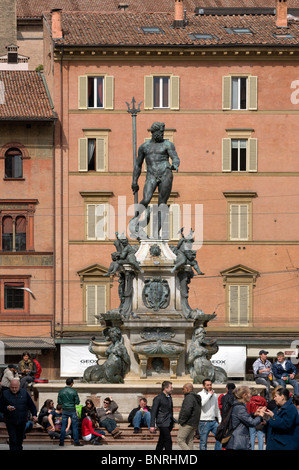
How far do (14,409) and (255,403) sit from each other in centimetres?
447

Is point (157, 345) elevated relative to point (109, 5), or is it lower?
lower

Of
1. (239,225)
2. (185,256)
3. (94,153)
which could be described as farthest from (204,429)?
(94,153)

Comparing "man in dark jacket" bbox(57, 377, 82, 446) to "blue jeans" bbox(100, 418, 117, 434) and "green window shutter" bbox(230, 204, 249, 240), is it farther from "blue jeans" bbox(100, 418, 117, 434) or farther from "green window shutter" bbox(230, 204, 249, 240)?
"green window shutter" bbox(230, 204, 249, 240)

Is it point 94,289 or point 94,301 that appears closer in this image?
point 94,301

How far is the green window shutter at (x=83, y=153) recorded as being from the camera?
233 ft

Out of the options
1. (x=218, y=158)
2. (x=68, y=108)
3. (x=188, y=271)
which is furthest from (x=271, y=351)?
(x=188, y=271)

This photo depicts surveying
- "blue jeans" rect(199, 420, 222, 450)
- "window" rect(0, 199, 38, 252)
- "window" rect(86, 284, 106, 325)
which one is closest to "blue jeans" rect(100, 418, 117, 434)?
"blue jeans" rect(199, 420, 222, 450)

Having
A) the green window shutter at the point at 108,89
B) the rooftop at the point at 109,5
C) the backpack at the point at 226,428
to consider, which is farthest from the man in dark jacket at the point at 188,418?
the rooftop at the point at 109,5

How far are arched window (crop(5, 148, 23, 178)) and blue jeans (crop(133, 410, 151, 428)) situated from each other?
38.0 m

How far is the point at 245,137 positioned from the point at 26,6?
37857 millimetres

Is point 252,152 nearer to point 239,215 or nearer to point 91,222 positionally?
point 239,215

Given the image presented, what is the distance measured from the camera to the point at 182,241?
37.8m

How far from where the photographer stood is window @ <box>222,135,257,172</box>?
71.4 m

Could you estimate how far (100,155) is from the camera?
7106 cm
